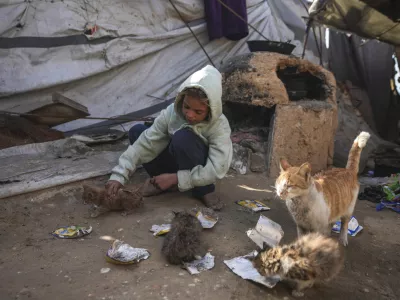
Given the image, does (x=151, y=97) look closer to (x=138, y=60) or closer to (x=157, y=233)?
(x=138, y=60)

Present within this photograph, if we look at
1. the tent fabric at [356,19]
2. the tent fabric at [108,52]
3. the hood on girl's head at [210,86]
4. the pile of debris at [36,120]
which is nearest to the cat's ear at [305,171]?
the hood on girl's head at [210,86]

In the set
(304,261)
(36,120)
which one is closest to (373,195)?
(304,261)

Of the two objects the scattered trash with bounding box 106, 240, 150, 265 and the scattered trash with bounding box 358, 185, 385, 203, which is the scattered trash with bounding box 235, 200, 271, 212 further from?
the scattered trash with bounding box 358, 185, 385, 203

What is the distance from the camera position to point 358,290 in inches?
85.6

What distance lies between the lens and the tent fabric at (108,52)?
4.67m

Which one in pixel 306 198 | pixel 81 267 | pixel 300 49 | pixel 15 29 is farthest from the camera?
pixel 300 49

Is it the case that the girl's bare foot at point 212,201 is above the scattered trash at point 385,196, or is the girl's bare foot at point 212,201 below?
above

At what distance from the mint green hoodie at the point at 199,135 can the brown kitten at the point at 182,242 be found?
0.62m

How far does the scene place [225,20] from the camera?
237 inches

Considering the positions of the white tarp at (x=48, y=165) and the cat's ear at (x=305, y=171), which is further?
the white tarp at (x=48, y=165)

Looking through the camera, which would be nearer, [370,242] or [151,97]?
[370,242]

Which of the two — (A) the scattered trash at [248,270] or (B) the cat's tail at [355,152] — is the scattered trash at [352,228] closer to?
(B) the cat's tail at [355,152]

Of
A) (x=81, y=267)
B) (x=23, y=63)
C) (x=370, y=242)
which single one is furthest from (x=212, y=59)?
(x=81, y=267)

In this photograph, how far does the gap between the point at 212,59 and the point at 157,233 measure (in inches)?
172
